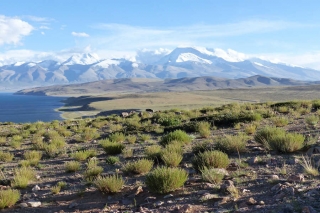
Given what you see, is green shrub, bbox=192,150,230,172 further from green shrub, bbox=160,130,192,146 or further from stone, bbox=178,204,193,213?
green shrub, bbox=160,130,192,146

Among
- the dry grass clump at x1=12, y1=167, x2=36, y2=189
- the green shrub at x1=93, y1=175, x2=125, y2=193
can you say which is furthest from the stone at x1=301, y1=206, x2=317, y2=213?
the dry grass clump at x1=12, y1=167, x2=36, y2=189

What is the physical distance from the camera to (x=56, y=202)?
7738mm

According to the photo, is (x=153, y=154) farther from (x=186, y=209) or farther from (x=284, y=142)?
(x=186, y=209)

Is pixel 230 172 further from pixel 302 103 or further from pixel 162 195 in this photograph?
pixel 302 103

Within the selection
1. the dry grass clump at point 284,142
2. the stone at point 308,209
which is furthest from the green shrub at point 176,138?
the stone at point 308,209

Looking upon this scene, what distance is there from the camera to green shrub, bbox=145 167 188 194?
725 centimetres

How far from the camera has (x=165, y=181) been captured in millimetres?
7250

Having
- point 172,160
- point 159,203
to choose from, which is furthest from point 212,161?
point 159,203

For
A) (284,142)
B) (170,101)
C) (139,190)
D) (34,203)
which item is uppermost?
(284,142)

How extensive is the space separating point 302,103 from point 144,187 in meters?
19.9

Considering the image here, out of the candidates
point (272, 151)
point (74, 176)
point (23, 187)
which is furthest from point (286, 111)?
point (23, 187)

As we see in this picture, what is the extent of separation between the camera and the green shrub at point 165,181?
23.8 ft

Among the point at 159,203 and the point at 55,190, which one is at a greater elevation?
the point at 159,203

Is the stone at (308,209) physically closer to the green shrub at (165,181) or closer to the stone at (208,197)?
the stone at (208,197)
